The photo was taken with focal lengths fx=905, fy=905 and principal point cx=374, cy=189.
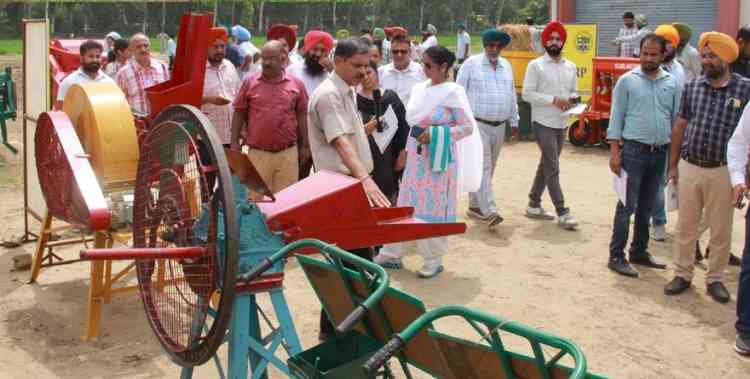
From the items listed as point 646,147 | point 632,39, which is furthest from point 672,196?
point 632,39

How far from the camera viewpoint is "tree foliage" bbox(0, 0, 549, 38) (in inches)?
2259

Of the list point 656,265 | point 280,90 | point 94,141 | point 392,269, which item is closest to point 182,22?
point 94,141

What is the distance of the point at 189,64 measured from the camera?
4988mm

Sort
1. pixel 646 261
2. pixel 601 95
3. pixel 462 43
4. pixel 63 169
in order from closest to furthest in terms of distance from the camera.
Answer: pixel 63 169, pixel 646 261, pixel 601 95, pixel 462 43

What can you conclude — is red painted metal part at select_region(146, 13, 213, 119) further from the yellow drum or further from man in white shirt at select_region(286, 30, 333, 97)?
man in white shirt at select_region(286, 30, 333, 97)

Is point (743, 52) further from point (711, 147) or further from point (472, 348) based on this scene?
point (472, 348)

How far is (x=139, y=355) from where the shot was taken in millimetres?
5090

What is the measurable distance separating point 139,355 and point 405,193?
2357 mm

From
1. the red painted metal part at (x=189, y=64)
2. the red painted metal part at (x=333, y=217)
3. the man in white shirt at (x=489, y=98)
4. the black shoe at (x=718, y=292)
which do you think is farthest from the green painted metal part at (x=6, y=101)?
the red painted metal part at (x=333, y=217)

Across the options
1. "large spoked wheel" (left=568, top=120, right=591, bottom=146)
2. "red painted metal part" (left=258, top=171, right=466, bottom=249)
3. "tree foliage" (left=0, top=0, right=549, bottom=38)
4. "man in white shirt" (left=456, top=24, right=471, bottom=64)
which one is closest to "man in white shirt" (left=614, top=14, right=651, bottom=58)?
"large spoked wheel" (left=568, top=120, right=591, bottom=146)

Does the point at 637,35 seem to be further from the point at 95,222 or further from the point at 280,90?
the point at 95,222

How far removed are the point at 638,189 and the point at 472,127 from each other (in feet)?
4.14

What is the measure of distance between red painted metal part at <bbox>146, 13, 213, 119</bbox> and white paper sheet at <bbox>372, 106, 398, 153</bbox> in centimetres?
173

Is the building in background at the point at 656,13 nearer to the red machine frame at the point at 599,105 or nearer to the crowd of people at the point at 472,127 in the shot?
the red machine frame at the point at 599,105
